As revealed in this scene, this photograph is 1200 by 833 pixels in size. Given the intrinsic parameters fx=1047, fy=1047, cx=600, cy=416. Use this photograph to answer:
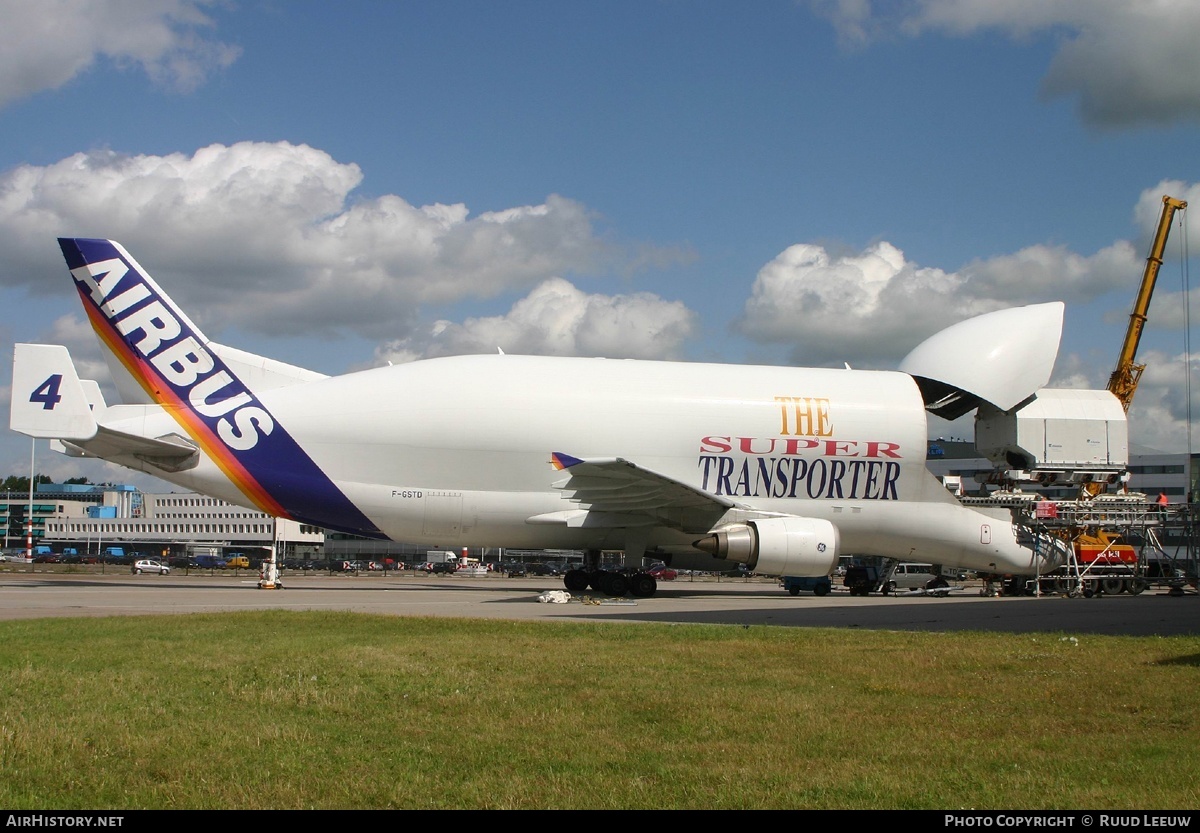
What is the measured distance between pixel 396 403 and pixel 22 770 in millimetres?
20899

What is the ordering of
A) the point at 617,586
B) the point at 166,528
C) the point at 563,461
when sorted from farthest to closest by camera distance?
the point at 166,528 < the point at 617,586 < the point at 563,461

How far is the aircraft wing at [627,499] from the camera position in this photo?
2450 cm

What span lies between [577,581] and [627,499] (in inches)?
133

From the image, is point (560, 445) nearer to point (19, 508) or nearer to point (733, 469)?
point (733, 469)

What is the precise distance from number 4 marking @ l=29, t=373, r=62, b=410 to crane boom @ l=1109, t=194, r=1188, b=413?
4703 cm

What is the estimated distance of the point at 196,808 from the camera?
5449 millimetres

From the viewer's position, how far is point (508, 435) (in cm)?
2652

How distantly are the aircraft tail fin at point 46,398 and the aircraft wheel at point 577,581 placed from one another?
488 inches

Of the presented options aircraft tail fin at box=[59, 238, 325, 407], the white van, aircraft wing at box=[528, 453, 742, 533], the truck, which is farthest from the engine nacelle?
the truck

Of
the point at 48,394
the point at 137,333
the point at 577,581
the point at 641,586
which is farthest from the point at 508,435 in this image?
the point at 48,394

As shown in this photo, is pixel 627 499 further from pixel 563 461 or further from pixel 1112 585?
pixel 1112 585

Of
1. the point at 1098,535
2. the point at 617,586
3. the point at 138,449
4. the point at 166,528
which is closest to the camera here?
the point at 138,449

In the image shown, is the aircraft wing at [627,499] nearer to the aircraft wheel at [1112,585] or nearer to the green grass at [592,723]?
the green grass at [592,723]


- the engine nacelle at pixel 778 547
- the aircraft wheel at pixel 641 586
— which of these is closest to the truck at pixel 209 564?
the aircraft wheel at pixel 641 586
